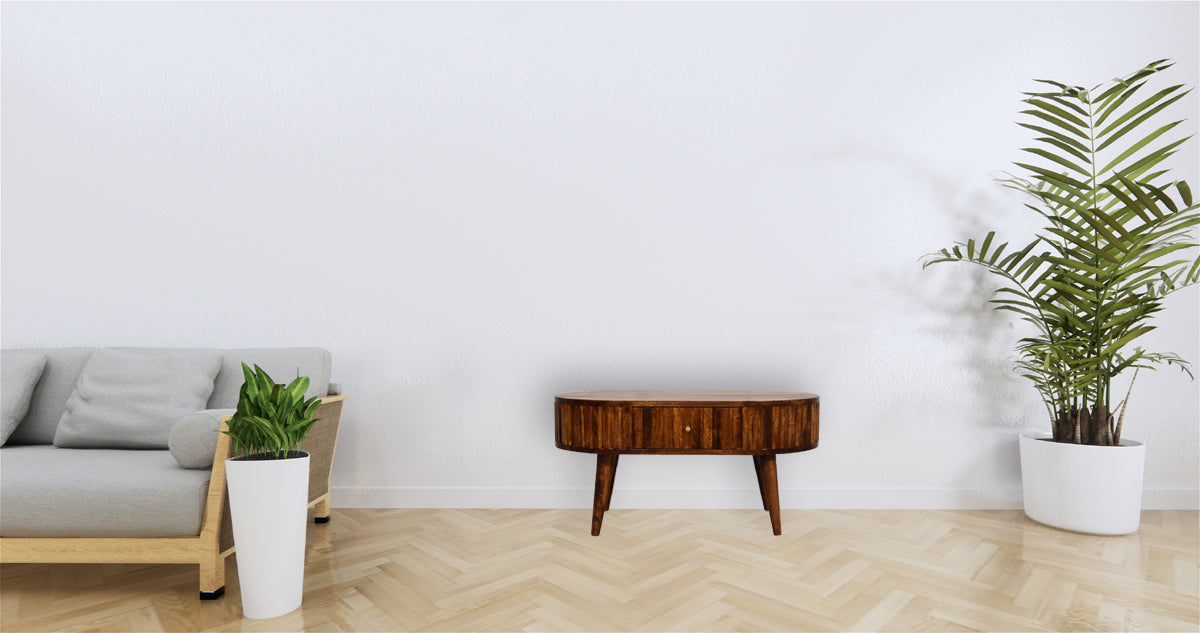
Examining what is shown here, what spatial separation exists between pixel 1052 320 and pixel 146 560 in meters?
3.36

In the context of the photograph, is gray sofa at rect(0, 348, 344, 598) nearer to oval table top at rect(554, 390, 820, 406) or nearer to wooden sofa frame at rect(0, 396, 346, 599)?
wooden sofa frame at rect(0, 396, 346, 599)

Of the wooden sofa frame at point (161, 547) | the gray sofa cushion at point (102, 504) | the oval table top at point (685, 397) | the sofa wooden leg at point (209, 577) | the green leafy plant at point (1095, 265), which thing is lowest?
the sofa wooden leg at point (209, 577)

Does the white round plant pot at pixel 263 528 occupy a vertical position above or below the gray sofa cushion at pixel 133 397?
below

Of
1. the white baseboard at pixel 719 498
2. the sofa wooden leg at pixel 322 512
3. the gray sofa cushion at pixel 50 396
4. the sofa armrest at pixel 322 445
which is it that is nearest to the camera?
the sofa armrest at pixel 322 445

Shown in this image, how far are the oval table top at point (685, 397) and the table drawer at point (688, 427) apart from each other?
0.02m

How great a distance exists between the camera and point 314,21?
117 inches

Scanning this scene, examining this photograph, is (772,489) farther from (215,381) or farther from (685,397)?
(215,381)

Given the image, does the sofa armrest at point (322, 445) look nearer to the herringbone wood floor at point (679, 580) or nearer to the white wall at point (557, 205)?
the herringbone wood floor at point (679, 580)

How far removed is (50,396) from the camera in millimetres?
2490

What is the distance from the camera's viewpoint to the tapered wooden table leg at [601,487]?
2480 mm

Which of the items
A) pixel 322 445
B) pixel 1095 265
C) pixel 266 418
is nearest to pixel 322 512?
pixel 322 445

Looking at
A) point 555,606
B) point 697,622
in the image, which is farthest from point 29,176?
point 697,622

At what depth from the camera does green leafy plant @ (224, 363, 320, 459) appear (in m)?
1.76

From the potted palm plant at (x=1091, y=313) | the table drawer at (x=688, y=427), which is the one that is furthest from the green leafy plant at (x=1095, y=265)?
the table drawer at (x=688, y=427)
